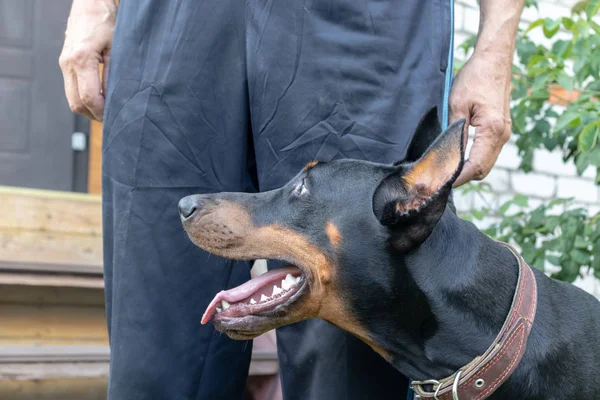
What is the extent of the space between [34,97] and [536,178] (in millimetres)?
3570

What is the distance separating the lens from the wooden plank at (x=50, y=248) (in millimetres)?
4184

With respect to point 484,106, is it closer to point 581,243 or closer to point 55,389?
point 581,243

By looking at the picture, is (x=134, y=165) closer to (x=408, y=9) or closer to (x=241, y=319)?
(x=241, y=319)

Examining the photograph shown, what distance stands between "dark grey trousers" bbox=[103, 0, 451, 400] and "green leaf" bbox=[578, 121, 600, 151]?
889mm

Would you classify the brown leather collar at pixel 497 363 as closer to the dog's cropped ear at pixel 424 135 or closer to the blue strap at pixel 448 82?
the blue strap at pixel 448 82

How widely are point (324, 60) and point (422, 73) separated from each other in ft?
0.81

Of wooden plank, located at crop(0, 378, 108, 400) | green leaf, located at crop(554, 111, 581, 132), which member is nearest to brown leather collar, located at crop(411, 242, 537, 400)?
green leaf, located at crop(554, 111, 581, 132)

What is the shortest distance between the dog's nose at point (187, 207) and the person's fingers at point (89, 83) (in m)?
0.40

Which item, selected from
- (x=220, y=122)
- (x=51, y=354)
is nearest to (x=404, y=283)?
(x=220, y=122)

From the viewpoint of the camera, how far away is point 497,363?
6.34 feet

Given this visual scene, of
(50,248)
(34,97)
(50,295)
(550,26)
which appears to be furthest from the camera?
(34,97)

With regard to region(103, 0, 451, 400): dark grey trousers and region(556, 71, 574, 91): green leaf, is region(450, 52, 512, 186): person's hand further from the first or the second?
region(556, 71, 574, 91): green leaf

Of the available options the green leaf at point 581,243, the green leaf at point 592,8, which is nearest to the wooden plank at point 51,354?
the green leaf at point 581,243

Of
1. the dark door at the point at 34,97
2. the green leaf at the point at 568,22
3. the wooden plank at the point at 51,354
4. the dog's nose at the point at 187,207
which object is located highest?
the green leaf at the point at 568,22
